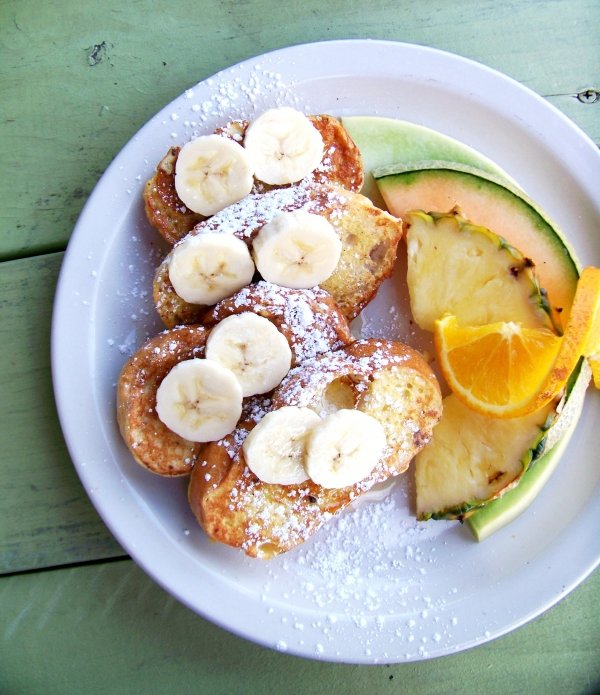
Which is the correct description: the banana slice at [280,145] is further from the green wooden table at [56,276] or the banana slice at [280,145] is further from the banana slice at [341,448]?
the banana slice at [341,448]

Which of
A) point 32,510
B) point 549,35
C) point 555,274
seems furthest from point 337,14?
point 32,510

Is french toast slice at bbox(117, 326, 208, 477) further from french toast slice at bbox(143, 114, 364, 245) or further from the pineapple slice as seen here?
the pineapple slice

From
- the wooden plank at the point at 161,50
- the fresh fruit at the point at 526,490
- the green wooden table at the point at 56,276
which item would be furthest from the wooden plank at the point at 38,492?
the fresh fruit at the point at 526,490

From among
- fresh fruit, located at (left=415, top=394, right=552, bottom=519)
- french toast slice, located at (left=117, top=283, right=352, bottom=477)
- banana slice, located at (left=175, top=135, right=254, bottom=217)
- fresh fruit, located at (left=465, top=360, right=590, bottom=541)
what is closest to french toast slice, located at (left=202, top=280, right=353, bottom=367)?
french toast slice, located at (left=117, top=283, right=352, bottom=477)

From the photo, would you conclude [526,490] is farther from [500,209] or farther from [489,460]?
[500,209]

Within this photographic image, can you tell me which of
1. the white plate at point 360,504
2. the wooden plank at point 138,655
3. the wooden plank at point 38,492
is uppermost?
the white plate at point 360,504

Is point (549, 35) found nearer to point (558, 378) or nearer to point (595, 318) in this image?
point (595, 318)

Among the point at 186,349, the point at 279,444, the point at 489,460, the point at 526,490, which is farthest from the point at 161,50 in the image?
the point at 526,490

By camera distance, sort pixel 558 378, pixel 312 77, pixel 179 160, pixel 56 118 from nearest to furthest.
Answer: pixel 558 378 < pixel 179 160 < pixel 312 77 < pixel 56 118
